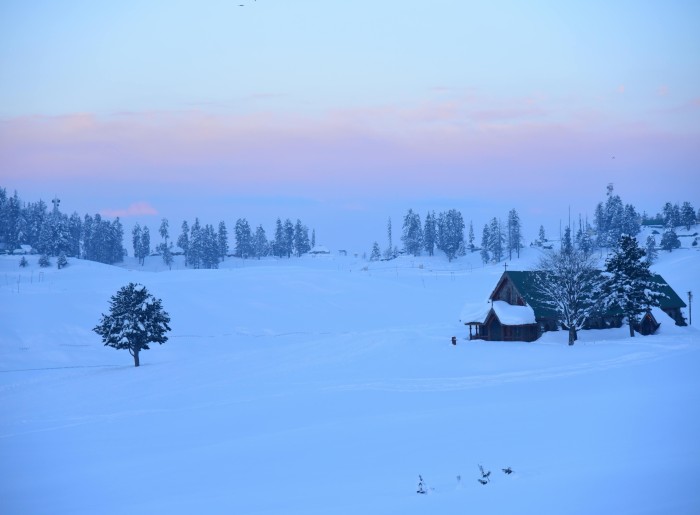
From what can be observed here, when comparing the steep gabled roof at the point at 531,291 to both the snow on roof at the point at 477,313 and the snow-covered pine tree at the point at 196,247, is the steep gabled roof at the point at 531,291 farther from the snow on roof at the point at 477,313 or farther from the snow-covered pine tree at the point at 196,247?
the snow-covered pine tree at the point at 196,247

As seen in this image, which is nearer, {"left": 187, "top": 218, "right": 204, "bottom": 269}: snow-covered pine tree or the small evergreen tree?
the small evergreen tree

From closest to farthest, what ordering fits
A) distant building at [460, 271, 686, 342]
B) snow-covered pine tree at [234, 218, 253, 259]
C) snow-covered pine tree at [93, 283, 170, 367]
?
snow-covered pine tree at [93, 283, 170, 367] → distant building at [460, 271, 686, 342] → snow-covered pine tree at [234, 218, 253, 259]

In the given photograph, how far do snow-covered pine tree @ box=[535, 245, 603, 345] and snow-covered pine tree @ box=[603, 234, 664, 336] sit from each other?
108 cm

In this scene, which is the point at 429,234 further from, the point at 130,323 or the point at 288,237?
the point at 130,323

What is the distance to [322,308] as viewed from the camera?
76.8 m

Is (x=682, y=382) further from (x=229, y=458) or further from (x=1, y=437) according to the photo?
(x=1, y=437)

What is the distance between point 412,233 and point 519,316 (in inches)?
4220

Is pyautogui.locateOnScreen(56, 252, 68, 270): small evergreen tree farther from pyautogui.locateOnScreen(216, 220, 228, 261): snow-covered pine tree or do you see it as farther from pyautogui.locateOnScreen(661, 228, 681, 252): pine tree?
pyautogui.locateOnScreen(661, 228, 681, 252): pine tree

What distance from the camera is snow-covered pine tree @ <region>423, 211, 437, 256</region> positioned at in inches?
6132

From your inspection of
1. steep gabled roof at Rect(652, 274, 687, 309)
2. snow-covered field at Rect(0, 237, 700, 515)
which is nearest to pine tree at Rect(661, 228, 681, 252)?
steep gabled roof at Rect(652, 274, 687, 309)

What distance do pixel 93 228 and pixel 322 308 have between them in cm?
9905

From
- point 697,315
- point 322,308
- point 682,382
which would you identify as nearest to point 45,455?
point 682,382

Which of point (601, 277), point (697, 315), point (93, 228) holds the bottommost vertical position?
point (697, 315)

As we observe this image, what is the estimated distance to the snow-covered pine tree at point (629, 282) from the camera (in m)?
47.4
